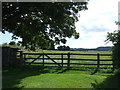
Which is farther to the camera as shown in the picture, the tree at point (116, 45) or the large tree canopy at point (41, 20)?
the large tree canopy at point (41, 20)

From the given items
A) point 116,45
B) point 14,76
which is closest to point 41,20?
point 14,76

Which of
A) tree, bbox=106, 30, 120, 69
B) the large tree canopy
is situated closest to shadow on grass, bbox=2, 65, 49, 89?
the large tree canopy

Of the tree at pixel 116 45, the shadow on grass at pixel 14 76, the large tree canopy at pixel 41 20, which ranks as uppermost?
the large tree canopy at pixel 41 20

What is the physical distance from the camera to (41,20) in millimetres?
17125

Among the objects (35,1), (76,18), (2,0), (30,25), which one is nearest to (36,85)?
(35,1)

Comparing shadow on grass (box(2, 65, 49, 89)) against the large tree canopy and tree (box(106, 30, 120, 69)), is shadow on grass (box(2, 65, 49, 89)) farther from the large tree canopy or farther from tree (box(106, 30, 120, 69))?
tree (box(106, 30, 120, 69))

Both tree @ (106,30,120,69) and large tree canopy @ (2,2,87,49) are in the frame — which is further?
large tree canopy @ (2,2,87,49)

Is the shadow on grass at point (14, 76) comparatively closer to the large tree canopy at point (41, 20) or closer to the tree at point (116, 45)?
the large tree canopy at point (41, 20)

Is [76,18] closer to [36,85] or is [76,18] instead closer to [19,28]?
[19,28]

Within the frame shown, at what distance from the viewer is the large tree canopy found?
1342 centimetres

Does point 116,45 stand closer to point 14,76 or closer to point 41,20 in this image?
point 14,76

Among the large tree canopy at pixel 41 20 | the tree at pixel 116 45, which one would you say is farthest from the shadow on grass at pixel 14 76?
the tree at pixel 116 45

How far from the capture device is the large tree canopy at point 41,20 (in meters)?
13.4

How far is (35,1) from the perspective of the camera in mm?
12867
